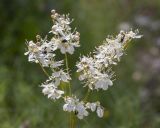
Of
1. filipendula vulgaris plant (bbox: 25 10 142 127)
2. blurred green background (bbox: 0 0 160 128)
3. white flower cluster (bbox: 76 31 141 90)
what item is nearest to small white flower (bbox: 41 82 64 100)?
filipendula vulgaris plant (bbox: 25 10 142 127)

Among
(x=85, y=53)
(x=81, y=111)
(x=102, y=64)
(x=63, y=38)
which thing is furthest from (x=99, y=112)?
(x=85, y=53)

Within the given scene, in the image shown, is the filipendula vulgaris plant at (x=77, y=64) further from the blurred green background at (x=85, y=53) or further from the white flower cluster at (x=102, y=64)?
the blurred green background at (x=85, y=53)

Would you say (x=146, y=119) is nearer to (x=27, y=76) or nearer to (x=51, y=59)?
(x=27, y=76)

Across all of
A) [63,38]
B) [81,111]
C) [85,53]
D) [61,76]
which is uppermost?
[85,53]

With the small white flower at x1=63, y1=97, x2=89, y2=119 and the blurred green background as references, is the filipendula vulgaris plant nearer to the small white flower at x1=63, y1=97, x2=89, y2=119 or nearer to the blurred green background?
the small white flower at x1=63, y1=97, x2=89, y2=119

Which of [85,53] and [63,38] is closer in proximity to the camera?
[63,38]

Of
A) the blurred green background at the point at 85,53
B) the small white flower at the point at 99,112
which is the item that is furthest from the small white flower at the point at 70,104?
the blurred green background at the point at 85,53

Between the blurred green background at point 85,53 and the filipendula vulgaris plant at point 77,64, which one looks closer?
the filipendula vulgaris plant at point 77,64

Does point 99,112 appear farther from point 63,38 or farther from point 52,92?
point 63,38
